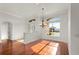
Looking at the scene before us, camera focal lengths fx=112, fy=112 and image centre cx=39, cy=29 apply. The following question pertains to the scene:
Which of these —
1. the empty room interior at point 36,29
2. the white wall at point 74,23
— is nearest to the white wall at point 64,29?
the empty room interior at point 36,29

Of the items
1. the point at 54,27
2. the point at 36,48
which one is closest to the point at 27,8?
the point at 54,27

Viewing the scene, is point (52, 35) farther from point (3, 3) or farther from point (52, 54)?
point (3, 3)

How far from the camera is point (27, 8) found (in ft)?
6.20

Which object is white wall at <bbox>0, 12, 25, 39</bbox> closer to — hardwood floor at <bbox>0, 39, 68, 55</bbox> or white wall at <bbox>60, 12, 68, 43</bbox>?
hardwood floor at <bbox>0, 39, 68, 55</bbox>

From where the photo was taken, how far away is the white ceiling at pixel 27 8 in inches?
74.1

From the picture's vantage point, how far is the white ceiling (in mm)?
1883

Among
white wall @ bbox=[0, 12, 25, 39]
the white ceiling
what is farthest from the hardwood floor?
the white ceiling

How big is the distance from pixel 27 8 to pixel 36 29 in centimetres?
39

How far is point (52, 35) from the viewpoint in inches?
75.6

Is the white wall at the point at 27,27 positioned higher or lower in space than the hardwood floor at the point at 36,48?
higher

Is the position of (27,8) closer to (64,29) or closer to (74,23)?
(64,29)

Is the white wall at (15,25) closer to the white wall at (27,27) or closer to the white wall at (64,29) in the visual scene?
the white wall at (27,27)

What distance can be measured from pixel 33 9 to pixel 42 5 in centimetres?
17

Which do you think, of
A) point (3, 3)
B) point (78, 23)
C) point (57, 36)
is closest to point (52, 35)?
point (57, 36)
